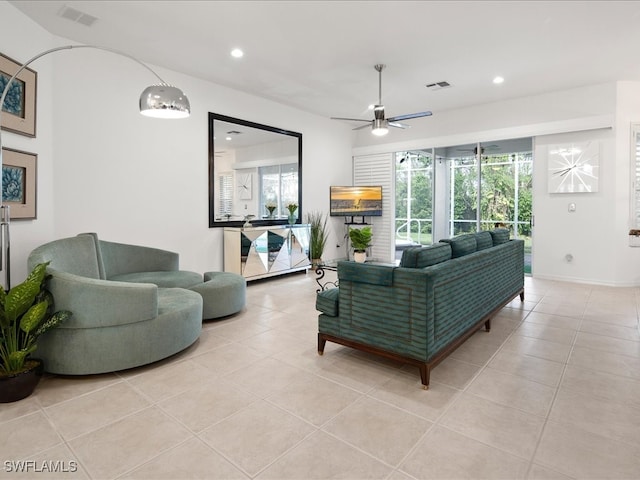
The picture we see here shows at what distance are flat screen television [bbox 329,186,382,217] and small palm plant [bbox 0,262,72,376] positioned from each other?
18.8 ft

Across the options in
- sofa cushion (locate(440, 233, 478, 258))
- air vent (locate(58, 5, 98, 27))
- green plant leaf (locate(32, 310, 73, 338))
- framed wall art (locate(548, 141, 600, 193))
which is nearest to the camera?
green plant leaf (locate(32, 310, 73, 338))

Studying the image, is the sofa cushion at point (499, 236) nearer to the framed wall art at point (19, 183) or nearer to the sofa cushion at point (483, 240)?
the sofa cushion at point (483, 240)

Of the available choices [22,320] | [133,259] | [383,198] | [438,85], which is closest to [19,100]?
[133,259]

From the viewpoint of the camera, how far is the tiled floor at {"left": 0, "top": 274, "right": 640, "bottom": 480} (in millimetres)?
1754

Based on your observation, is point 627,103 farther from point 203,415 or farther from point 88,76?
point 88,76

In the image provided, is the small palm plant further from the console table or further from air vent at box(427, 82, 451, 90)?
air vent at box(427, 82, 451, 90)

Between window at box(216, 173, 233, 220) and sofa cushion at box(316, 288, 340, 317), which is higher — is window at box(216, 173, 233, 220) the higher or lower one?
the higher one

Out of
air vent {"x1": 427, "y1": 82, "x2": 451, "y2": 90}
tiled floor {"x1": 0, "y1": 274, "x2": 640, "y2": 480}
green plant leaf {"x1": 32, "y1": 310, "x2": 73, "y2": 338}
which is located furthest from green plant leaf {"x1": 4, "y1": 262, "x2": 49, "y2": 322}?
air vent {"x1": 427, "y1": 82, "x2": 451, "y2": 90}

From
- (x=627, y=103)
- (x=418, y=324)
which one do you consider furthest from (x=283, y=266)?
(x=627, y=103)

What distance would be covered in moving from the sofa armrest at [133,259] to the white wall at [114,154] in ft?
1.06

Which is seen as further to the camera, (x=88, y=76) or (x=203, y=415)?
(x=88, y=76)

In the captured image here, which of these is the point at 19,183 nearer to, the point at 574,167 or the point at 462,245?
the point at 462,245

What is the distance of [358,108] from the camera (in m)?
6.80

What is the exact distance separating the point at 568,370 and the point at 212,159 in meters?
4.84
